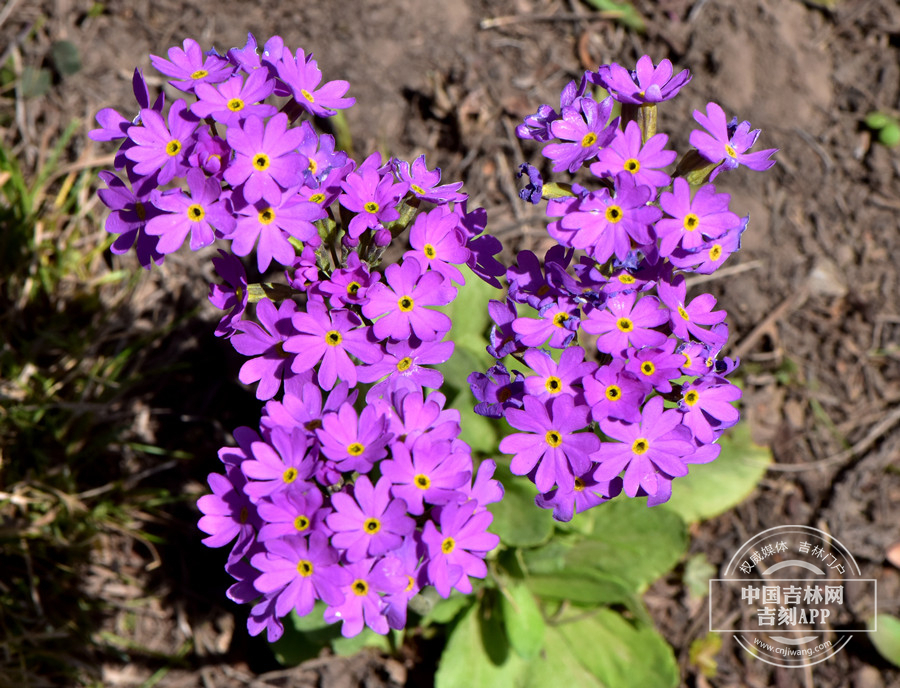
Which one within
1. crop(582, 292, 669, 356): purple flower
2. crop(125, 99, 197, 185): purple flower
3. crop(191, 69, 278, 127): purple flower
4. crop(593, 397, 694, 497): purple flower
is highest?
crop(191, 69, 278, 127): purple flower

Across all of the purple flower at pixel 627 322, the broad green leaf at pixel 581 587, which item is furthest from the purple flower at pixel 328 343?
the broad green leaf at pixel 581 587

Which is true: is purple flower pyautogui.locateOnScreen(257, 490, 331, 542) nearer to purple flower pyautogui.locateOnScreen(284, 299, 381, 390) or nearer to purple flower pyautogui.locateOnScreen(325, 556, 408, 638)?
purple flower pyautogui.locateOnScreen(325, 556, 408, 638)

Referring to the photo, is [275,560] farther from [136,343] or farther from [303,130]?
[136,343]

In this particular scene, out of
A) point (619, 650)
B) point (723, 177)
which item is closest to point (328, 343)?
point (619, 650)

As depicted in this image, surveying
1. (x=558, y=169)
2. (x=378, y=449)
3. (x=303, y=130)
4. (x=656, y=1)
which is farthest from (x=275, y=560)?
(x=656, y=1)

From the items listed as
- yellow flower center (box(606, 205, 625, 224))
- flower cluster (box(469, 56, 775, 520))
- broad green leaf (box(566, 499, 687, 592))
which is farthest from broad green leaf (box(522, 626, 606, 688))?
yellow flower center (box(606, 205, 625, 224))

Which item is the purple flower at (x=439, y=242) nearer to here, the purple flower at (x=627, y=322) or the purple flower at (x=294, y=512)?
the purple flower at (x=627, y=322)

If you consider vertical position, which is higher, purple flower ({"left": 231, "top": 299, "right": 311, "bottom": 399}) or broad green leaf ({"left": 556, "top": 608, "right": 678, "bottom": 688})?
purple flower ({"left": 231, "top": 299, "right": 311, "bottom": 399})
